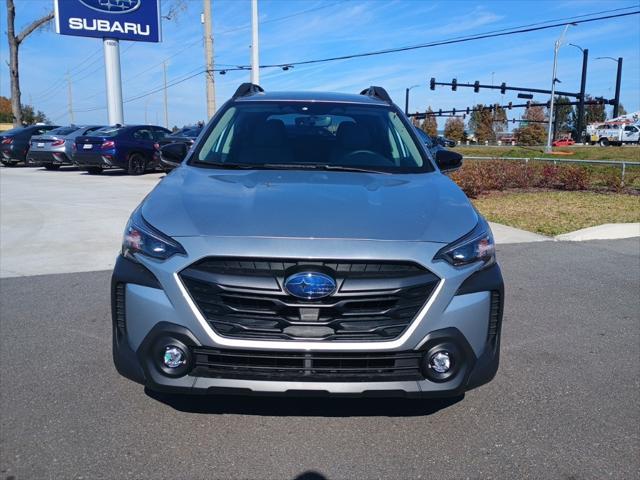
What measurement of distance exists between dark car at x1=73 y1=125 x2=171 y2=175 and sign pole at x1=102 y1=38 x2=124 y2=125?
7.07 meters

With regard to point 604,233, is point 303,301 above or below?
above

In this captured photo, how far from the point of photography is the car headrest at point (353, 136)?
419 cm

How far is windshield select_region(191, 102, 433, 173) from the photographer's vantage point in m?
3.96

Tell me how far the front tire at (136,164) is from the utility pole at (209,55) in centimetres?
399

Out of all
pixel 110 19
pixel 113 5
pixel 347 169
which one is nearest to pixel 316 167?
pixel 347 169

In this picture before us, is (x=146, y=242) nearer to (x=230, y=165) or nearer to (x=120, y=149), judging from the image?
(x=230, y=165)

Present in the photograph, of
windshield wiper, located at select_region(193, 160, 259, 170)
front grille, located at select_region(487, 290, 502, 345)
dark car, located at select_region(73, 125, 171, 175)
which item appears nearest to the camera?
front grille, located at select_region(487, 290, 502, 345)

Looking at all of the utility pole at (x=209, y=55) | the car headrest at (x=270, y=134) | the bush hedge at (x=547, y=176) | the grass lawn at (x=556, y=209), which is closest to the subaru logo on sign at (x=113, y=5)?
the utility pole at (x=209, y=55)

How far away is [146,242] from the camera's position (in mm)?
2805

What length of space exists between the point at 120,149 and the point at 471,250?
54.3 ft

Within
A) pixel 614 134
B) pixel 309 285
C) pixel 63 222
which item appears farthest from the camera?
pixel 614 134

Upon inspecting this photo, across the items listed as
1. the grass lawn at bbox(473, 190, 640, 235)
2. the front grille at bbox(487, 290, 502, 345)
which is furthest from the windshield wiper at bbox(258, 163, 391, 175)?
the grass lawn at bbox(473, 190, 640, 235)

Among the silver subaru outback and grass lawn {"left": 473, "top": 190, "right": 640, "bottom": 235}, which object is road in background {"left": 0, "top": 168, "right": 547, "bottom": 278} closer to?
grass lawn {"left": 473, "top": 190, "right": 640, "bottom": 235}

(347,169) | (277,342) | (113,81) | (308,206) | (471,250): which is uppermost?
(113,81)
